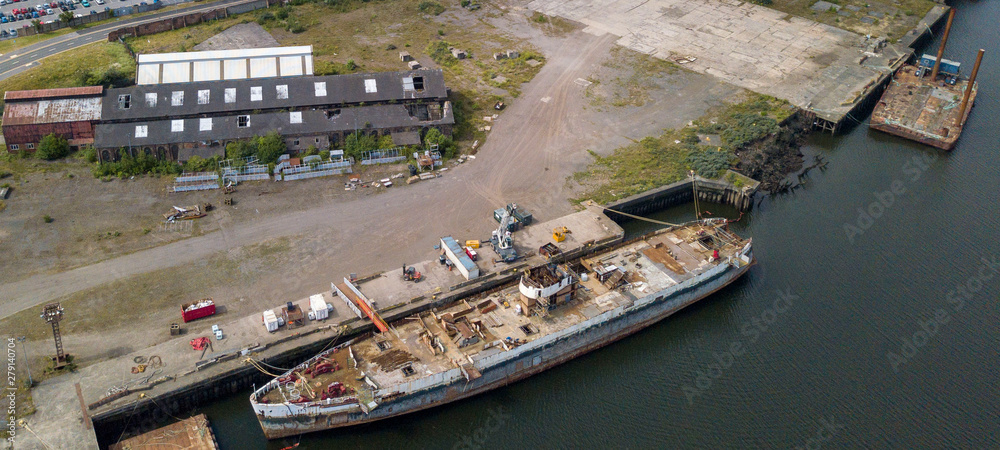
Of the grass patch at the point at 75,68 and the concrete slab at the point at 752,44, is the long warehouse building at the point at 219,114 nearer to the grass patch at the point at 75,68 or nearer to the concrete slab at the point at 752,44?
the grass patch at the point at 75,68

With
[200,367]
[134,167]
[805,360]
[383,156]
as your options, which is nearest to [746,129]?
[805,360]

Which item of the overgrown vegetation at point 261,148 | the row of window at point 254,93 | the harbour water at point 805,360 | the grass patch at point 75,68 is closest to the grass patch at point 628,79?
the harbour water at point 805,360

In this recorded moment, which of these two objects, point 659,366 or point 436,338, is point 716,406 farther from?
point 436,338

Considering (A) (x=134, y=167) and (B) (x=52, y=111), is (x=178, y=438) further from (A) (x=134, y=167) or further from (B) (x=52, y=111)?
(B) (x=52, y=111)

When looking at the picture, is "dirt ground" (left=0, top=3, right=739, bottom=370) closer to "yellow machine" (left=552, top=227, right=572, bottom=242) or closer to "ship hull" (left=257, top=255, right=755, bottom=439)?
"yellow machine" (left=552, top=227, right=572, bottom=242)

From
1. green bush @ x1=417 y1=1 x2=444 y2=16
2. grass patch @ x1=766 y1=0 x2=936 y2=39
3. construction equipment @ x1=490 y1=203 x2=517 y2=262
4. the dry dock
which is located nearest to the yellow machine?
construction equipment @ x1=490 y1=203 x2=517 y2=262
